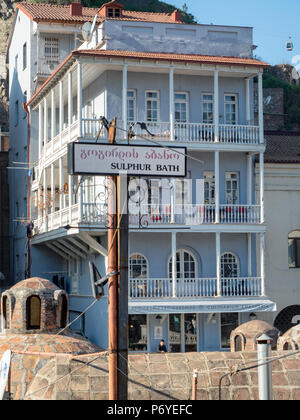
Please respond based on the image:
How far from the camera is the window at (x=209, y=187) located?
3750 centimetres

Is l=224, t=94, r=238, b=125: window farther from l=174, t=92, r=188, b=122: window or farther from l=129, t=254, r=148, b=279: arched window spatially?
l=129, t=254, r=148, b=279: arched window

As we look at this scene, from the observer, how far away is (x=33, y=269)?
44.8 meters

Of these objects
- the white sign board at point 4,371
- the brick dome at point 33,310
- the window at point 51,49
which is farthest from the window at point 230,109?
the white sign board at point 4,371

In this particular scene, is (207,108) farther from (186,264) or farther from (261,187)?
(186,264)

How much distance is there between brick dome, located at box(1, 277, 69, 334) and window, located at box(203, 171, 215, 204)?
12236 mm

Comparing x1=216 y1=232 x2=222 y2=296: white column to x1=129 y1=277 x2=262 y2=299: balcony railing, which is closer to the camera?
x1=129 y1=277 x2=262 y2=299: balcony railing

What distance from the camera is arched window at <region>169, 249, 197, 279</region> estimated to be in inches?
1473

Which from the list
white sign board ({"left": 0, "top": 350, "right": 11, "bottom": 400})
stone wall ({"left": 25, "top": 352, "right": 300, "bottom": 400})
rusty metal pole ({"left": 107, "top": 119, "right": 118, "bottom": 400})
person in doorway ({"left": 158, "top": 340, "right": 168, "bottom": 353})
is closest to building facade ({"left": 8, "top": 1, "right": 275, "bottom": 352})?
person in doorway ({"left": 158, "top": 340, "right": 168, "bottom": 353})

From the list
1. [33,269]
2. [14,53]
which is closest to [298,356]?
[33,269]

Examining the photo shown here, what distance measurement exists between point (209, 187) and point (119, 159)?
77.0 feet

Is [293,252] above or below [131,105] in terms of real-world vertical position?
below

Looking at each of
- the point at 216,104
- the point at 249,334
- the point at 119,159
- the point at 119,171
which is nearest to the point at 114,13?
the point at 216,104

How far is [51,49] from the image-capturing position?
4688cm

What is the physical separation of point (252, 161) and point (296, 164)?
84.8 inches
